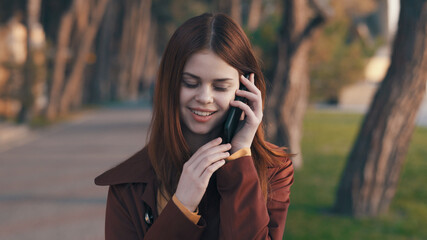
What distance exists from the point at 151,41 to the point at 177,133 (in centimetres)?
6368

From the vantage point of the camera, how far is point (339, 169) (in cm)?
1169

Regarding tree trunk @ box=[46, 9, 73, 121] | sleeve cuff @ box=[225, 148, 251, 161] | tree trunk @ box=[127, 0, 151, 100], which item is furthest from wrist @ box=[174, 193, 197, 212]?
tree trunk @ box=[127, 0, 151, 100]

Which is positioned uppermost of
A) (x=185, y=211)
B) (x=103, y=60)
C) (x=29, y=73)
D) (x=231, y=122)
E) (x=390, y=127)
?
(x=231, y=122)

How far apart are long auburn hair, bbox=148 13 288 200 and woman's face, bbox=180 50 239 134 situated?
0.9 inches

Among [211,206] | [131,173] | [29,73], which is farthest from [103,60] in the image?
[211,206]

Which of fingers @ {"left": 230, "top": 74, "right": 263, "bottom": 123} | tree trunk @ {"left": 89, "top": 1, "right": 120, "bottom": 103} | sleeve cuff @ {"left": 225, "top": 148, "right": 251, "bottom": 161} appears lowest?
tree trunk @ {"left": 89, "top": 1, "right": 120, "bottom": 103}

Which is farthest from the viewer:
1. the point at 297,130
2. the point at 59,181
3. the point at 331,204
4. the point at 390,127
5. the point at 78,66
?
the point at 78,66

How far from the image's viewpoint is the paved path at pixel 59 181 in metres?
7.40

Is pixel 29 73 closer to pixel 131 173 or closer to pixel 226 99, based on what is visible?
pixel 131 173

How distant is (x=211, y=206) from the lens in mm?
2078

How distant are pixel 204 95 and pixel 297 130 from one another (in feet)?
29.6

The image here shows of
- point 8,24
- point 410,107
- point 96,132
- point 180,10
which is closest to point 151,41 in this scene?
point 180,10

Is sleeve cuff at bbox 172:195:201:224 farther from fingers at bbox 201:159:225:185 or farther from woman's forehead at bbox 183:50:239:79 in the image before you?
woman's forehead at bbox 183:50:239:79

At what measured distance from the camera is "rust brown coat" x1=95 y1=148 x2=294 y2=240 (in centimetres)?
197
